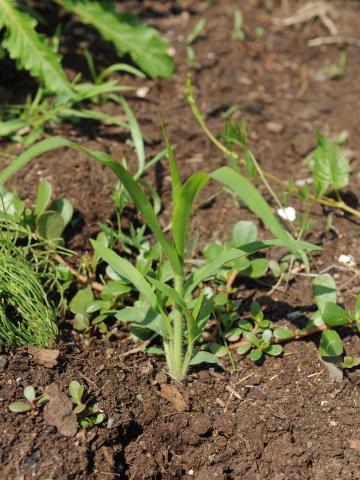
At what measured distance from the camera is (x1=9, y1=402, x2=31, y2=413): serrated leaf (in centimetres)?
167

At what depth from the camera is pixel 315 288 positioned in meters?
1.97

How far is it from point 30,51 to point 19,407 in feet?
4.42

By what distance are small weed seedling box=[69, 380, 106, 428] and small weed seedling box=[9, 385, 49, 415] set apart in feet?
0.22

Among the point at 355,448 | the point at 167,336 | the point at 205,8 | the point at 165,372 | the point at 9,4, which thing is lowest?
the point at 355,448

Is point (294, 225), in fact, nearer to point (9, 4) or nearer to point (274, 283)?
point (274, 283)

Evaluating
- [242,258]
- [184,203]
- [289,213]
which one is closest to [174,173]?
[184,203]

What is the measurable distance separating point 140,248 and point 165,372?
422 mm

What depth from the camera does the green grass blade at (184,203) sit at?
59.8 inches

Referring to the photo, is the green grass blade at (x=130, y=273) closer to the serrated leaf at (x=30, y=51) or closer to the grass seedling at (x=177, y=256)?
the grass seedling at (x=177, y=256)

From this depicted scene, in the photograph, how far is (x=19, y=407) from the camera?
1.67 meters

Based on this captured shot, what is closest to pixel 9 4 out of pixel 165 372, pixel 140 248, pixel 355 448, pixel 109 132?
pixel 109 132

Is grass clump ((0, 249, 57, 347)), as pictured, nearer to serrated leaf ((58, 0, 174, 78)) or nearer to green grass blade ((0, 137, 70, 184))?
green grass blade ((0, 137, 70, 184))

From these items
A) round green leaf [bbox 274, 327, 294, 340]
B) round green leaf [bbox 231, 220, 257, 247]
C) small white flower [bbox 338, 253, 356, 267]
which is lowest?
small white flower [bbox 338, 253, 356, 267]

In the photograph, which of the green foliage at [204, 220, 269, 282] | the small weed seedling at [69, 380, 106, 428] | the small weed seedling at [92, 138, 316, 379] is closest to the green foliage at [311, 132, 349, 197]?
the green foliage at [204, 220, 269, 282]
